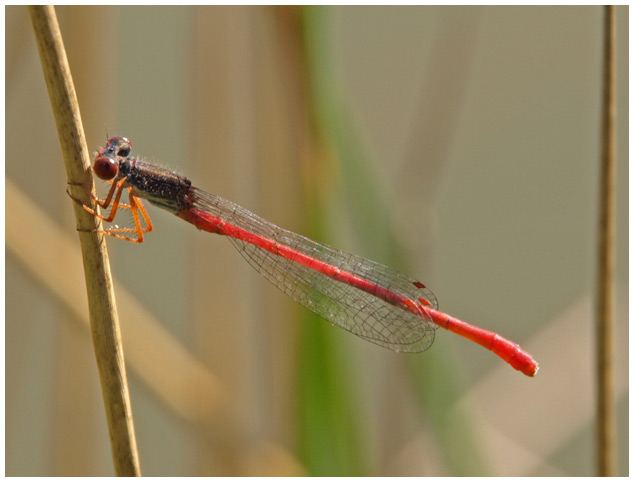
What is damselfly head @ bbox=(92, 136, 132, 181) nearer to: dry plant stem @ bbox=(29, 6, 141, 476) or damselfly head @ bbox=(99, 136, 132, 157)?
damselfly head @ bbox=(99, 136, 132, 157)

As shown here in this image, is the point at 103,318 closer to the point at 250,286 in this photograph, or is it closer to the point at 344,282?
the point at 344,282

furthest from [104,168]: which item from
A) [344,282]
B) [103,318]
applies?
[344,282]

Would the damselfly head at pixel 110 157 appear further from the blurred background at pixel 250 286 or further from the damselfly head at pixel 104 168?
the blurred background at pixel 250 286

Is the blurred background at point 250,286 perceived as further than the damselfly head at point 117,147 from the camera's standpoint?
No

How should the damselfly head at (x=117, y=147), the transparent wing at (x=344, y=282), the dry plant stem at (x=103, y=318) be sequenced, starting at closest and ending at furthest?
the dry plant stem at (x=103, y=318)
the damselfly head at (x=117, y=147)
the transparent wing at (x=344, y=282)

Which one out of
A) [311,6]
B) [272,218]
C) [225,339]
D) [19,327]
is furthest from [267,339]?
[311,6]

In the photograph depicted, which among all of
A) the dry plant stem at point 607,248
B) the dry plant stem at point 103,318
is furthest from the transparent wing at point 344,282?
the dry plant stem at point 103,318

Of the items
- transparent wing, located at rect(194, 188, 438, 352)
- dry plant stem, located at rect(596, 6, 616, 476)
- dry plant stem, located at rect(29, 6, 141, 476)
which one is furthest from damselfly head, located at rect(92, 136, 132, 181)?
dry plant stem, located at rect(596, 6, 616, 476)

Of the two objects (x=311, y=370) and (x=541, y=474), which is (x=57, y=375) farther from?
(x=541, y=474)
